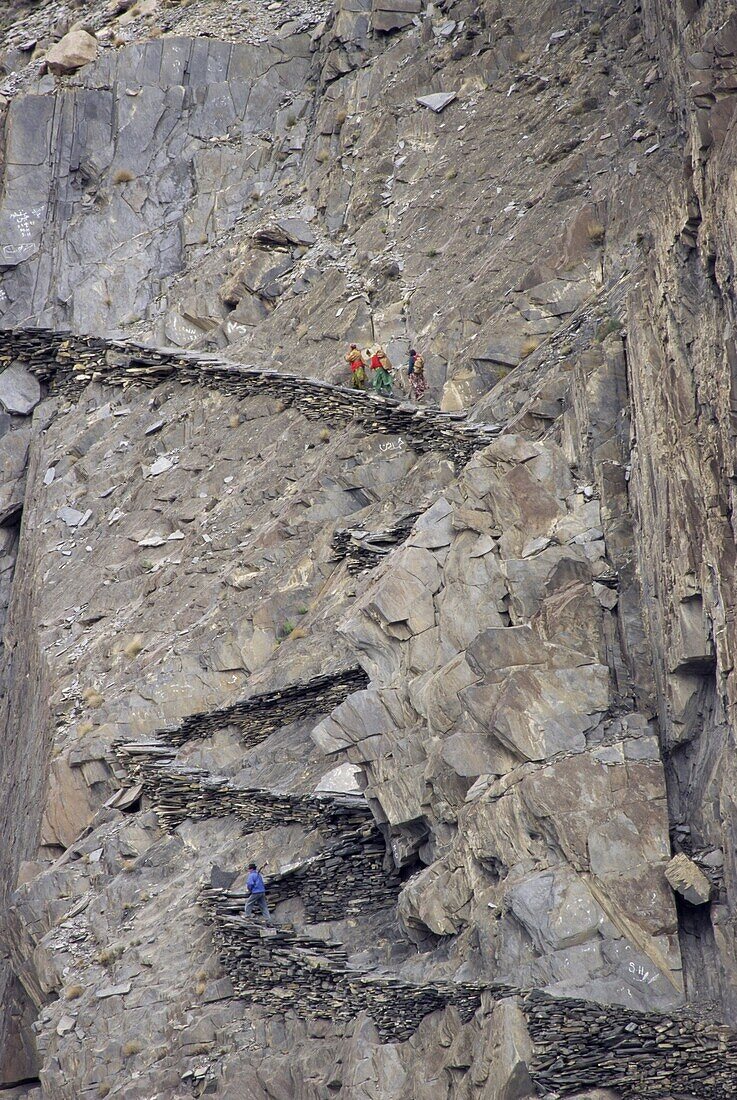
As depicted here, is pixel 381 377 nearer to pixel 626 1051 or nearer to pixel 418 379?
pixel 418 379

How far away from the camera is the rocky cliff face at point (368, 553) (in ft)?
73.2

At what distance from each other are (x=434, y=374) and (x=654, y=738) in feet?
43.1

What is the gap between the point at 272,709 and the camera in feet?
99.4

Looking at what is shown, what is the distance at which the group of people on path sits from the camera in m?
34.1

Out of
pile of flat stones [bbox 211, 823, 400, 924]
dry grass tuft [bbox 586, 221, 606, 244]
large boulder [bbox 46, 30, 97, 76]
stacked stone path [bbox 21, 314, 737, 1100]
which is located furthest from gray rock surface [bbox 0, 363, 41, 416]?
pile of flat stones [bbox 211, 823, 400, 924]

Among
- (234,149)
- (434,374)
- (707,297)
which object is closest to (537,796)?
(707,297)

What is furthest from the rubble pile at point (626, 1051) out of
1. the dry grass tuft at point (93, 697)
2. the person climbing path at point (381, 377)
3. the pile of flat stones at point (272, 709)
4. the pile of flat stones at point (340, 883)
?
the person climbing path at point (381, 377)

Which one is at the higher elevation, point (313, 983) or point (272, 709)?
point (272, 709)

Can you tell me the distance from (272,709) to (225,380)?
9544 mm

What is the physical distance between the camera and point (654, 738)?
75.0ft

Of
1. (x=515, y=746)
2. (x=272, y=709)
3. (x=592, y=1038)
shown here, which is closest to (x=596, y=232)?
(x=272, y=709)

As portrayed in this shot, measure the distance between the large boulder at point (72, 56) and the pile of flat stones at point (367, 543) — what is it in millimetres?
17678

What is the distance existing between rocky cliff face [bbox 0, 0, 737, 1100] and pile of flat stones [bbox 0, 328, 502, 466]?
0.09 metres

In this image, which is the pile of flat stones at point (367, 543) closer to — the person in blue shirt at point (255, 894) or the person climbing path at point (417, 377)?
the person climbing path at point (417, 377)
